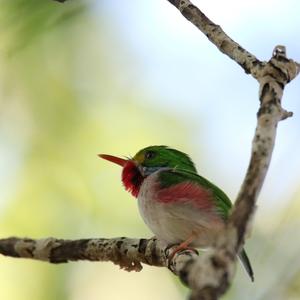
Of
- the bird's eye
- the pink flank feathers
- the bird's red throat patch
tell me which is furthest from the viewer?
the bird's eye

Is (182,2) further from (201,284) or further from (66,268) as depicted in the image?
(66,268)

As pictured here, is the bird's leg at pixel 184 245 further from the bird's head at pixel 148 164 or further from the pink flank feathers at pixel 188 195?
the bird's head at pixel 148 164

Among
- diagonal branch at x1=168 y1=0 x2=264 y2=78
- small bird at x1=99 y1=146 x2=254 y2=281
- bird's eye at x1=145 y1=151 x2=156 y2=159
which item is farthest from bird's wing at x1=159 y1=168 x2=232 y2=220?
diagonal branch at x1=168 y1=0 x2=264 y2=78

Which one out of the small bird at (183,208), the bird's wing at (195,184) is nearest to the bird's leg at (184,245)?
the small bird at (183,208)

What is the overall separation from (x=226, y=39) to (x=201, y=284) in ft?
3.77

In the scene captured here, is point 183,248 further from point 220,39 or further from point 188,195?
point 220,39

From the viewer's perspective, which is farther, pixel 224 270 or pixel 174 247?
pixel 174 247

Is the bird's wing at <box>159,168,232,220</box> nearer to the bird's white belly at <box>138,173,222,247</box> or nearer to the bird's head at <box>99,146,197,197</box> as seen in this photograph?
the bird's white belly at <box>138,173,222,247</box>

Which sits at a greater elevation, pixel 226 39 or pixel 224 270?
pixel 226 39

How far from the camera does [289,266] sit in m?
2.67

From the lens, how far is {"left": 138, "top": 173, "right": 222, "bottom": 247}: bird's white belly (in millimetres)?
2369

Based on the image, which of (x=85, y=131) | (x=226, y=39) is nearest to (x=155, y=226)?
(x=226, y=39)

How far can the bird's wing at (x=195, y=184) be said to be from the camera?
7.93ft

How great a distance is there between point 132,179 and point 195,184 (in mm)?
485
